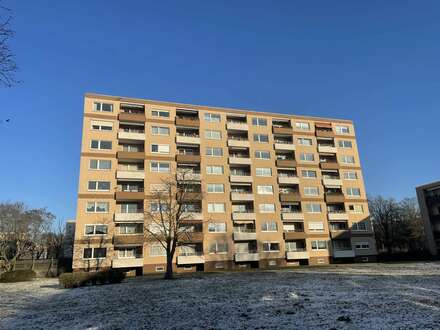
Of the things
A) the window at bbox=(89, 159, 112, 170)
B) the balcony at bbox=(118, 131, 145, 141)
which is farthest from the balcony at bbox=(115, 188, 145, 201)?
the balcony at bbox=(118, 131, 145, 141)

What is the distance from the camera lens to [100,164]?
52.1 metres

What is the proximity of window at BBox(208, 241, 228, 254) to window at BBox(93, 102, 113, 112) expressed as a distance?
1114 inches

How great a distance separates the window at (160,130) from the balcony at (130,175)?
788 cm

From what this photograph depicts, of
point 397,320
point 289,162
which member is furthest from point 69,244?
point 397,320

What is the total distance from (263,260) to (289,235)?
6440 millimetres

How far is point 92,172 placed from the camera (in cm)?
5122

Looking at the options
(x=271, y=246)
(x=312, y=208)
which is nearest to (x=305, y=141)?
(x=312, y=208)

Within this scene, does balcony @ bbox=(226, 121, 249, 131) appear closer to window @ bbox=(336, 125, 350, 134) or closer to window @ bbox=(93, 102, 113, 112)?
window @ bbox=(336, 125, 350, 134)

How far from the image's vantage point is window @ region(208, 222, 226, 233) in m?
54.6

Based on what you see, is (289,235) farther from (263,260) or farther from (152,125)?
(152,125)

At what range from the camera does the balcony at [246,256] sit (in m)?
54.2

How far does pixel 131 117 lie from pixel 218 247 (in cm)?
2619

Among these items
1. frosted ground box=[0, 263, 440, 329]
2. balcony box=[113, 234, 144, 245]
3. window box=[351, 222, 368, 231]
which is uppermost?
window box=[351, 222, 368, 231]

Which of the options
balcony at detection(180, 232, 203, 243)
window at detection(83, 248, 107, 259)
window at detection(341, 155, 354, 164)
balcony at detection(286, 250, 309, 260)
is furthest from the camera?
window at detection(341, 155, 354, 164)
